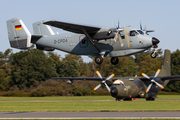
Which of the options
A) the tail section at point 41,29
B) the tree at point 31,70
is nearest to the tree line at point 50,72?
the tree at point 31,70

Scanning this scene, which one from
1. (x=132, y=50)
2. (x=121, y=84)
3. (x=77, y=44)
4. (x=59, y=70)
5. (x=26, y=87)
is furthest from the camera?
(x=59, y=70)

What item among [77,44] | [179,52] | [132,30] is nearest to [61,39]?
[77,44]

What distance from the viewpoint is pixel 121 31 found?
31750 mm

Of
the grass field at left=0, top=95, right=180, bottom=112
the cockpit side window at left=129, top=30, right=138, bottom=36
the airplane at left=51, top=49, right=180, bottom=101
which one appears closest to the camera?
the cockpit side window at left=129, top=30, right=138, bottom=36

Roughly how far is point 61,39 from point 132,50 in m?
8.38

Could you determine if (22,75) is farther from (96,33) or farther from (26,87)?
(96,33)

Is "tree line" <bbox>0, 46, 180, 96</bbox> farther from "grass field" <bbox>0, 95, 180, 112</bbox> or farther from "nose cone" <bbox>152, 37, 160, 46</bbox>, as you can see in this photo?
"nose cone" <bbox>152, 37, 160, 46</bbox>

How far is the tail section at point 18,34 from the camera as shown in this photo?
3541 centimetres

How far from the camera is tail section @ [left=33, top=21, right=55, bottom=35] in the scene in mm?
40500

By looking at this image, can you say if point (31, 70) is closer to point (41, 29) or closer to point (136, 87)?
point (136, 87)

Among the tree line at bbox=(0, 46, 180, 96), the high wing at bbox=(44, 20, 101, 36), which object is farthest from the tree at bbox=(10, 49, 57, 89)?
the high wing at bbox=(44, 20, 101, 36)

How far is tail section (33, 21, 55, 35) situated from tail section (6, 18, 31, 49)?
3.80 m

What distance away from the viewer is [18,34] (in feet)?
119

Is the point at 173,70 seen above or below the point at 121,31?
below
